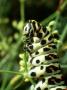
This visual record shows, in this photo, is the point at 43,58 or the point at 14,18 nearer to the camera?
the point at 43,58

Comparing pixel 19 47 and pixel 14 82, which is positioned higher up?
pixel 19 47

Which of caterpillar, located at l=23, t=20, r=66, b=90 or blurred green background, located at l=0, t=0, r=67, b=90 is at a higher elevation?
blurred green background, located at l=0, t=0, r=67, b=90

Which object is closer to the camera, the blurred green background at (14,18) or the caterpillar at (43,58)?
the caterpillar at (43,58)

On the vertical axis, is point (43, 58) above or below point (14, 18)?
below

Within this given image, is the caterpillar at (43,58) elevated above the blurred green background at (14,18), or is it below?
below

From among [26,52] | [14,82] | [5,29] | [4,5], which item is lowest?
[14,82]

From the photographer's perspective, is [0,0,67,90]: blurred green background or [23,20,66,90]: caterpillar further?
[0,0,67,90]: blurred green background

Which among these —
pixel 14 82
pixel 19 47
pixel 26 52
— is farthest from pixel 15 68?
pixel 26 52

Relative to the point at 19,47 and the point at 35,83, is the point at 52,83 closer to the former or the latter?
the point at 35,83
